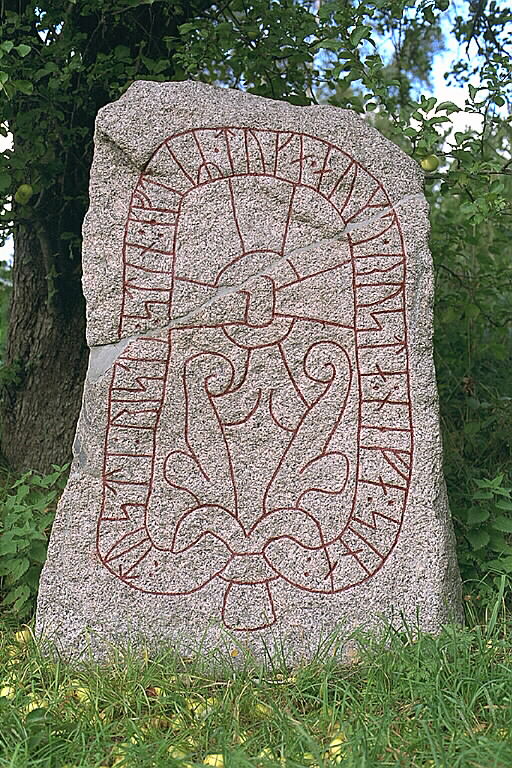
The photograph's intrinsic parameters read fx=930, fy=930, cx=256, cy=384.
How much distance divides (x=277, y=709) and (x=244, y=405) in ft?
2.64

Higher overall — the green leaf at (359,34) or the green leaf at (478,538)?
the green leaf at (359,34)

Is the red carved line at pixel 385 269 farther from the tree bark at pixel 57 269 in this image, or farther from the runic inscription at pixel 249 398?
the tree bark at pixel 57 269

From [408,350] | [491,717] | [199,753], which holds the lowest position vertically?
[199,753]

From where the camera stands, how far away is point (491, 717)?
204 cm

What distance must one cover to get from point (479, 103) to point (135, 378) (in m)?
1.41

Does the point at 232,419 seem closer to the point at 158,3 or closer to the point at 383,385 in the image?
the point at 383,385

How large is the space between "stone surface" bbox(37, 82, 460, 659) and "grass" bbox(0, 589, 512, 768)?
0.11m

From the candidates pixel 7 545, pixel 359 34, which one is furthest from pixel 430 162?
pixel 7 545

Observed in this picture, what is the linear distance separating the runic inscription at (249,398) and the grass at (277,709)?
0.22 m

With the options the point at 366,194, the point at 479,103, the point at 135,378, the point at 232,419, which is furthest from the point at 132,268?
the point at 479,103

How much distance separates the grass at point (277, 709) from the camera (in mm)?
1929

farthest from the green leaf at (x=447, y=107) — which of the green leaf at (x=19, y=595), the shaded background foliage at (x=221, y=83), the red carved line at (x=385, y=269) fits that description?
the green leaf at (x=19, y=595)

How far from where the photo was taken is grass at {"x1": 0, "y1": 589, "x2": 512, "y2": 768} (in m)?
1.93

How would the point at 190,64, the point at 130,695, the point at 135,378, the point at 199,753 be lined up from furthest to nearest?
the point at 190,64 < the point at 135,378 < the point at 130,695 < the point at 199,753
